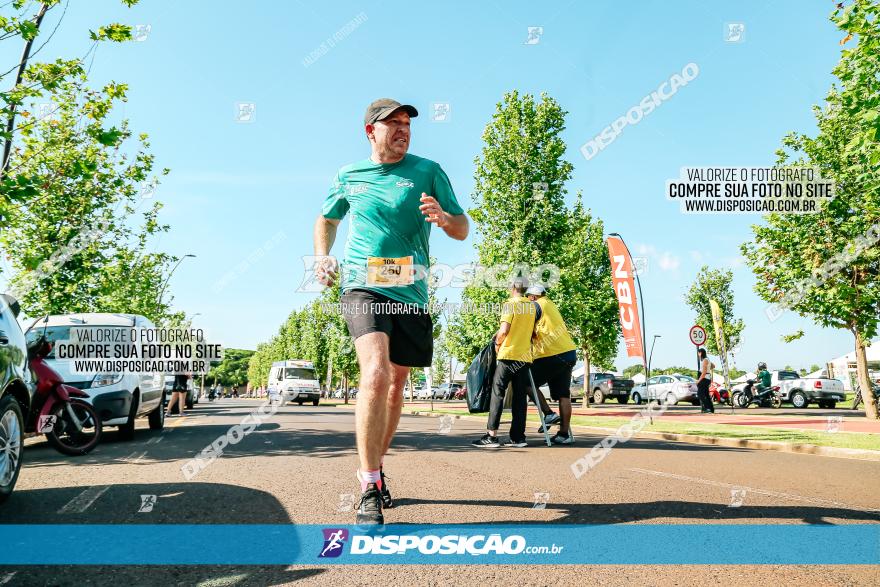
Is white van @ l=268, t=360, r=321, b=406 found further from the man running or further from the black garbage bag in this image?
the man running

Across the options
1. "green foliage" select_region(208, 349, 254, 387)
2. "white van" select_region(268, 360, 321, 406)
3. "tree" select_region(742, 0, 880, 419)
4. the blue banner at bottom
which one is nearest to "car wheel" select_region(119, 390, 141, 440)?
the blue banner at bottom

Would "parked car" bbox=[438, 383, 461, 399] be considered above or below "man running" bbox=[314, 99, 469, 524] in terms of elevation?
below

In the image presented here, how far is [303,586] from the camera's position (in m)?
2.48

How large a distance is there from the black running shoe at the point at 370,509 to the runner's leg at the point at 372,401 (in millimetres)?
165

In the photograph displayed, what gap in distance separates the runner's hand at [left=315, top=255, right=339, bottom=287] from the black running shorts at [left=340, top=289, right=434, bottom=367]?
Result: 0.15 meters

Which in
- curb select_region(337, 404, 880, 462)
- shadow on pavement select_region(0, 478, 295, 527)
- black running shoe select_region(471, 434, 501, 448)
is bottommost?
curb select_region(337, 404, 880, 462)

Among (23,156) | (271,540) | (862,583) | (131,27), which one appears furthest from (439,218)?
(23,156)

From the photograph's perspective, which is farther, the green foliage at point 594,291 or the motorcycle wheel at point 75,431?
the green foliage at point 594,291

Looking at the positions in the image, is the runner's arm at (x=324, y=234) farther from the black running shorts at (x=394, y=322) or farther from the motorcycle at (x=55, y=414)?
the motorcycle at (x=55, y=414)

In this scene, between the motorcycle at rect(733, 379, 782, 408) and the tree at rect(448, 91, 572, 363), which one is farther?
the motorcycle at rect(733, 379, 782, 408)

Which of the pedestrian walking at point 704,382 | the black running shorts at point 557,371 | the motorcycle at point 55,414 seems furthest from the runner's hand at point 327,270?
the pedestrian walking at point 704,382

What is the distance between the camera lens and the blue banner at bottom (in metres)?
2.91

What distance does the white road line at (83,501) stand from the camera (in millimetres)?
4007

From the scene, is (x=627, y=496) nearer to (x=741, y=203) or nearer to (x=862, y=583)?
(x=862, y=583)
